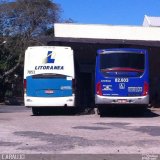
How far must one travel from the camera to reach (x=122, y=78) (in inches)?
860

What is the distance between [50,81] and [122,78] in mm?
3250

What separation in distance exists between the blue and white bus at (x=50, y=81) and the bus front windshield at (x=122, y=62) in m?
1.65

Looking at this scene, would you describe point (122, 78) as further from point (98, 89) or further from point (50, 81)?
point (50, 81)

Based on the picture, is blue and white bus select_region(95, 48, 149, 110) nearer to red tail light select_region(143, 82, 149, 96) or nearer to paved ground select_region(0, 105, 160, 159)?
red tail light select_region(143, 82, 149, 96)

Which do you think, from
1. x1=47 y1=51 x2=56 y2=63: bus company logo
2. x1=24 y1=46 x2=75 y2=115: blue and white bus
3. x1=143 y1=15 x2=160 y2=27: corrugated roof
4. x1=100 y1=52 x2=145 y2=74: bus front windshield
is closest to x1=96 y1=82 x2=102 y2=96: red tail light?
x1=100 y1=52 x2=145 y2=74: bus front windshield

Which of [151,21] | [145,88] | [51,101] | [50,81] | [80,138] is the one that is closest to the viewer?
[80,138]

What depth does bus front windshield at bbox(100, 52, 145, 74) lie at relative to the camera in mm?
21922

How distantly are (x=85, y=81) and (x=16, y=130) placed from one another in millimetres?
17032

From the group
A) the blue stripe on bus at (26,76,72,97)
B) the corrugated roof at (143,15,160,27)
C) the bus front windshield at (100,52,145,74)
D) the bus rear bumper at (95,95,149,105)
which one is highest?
the corrugated roof at (143,15,160,27)

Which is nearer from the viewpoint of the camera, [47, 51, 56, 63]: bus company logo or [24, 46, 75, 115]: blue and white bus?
[24, 46, 75, 115]: blue and white bus

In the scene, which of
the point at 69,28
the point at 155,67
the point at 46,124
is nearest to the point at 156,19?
the point at 155,67

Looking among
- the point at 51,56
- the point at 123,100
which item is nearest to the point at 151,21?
the point at 51,56

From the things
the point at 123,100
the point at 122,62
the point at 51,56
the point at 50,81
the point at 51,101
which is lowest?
the point at 51,101

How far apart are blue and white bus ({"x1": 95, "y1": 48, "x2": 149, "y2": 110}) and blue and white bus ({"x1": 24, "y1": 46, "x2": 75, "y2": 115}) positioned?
1.44 metres
